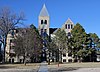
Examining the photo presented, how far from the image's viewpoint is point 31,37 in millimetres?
59250

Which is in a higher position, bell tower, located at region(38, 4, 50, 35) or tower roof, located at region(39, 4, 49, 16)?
tower roof, located at region(39, 4, 49, 16)

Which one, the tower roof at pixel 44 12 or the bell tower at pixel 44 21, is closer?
the bell tower at pixel 44 21

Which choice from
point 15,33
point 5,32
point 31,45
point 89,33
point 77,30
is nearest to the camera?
point 31,45

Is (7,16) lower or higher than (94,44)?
higher

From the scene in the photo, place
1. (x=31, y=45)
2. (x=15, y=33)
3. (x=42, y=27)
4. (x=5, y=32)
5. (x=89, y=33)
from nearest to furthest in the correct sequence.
A: (x=31, y=45) → (x=5, y=32) → (x=15, y=33) → (x=89, y=33) → (x=42, y=27)

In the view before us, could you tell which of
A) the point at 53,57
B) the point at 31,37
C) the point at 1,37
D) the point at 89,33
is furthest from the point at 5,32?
the point at 89,33

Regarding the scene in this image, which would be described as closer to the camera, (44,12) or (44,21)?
(44,21)

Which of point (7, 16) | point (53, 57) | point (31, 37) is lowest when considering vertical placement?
point (53, 57)

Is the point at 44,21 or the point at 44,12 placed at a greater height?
the point at 44,12

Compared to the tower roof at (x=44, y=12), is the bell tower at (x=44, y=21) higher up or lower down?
lower down

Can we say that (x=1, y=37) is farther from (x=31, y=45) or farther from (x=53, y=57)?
(x=53, y=57)

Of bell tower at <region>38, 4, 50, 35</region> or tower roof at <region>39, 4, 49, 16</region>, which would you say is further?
tower roof at <region>39, 4, 49, 16</region>

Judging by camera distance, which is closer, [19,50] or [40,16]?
[19,50]

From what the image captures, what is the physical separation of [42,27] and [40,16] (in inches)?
206
